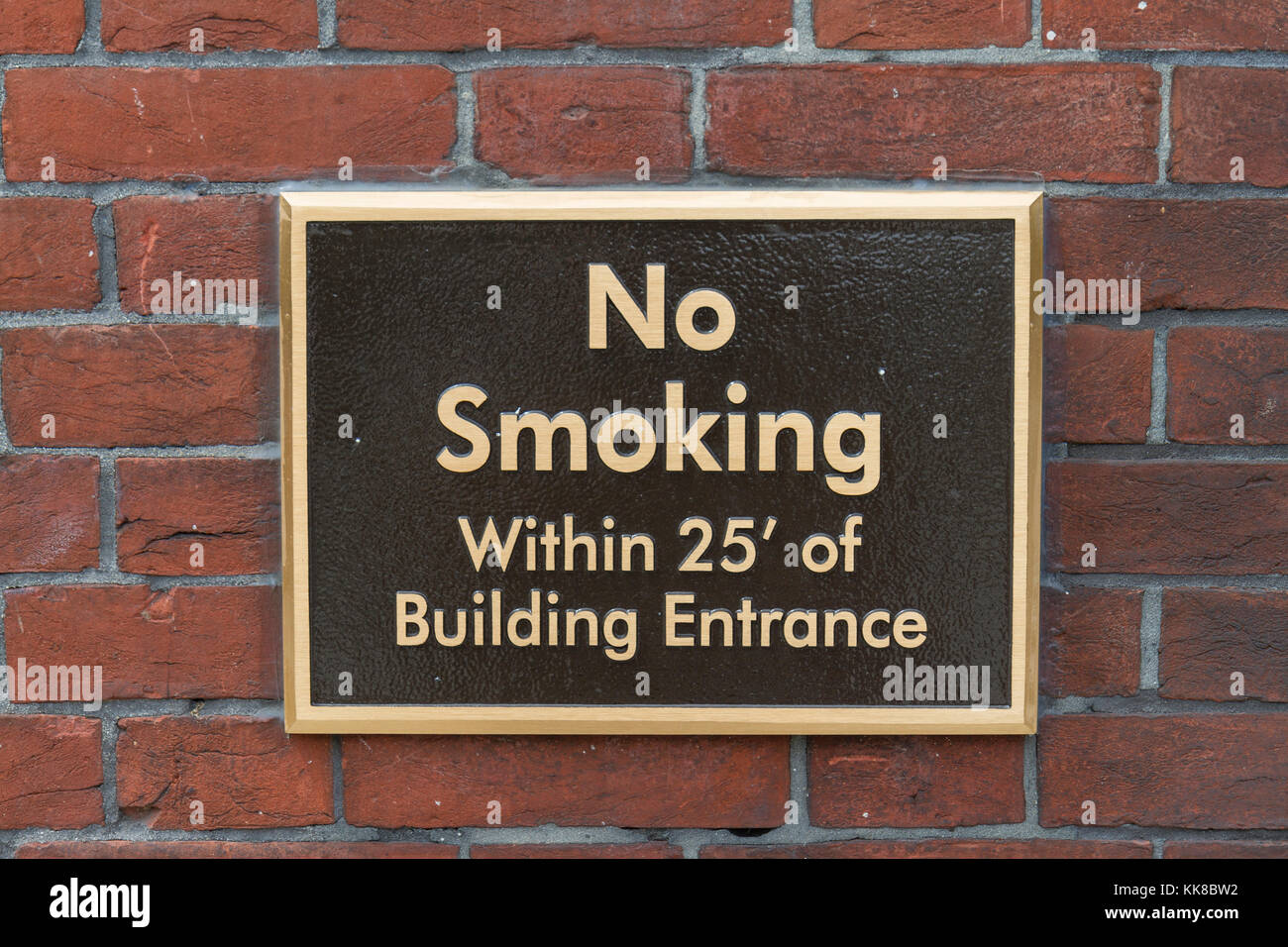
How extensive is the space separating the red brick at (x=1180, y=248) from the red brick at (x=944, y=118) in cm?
3

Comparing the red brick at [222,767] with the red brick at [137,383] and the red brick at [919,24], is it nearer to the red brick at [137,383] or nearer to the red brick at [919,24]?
the red brick at [137,383]

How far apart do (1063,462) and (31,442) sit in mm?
850

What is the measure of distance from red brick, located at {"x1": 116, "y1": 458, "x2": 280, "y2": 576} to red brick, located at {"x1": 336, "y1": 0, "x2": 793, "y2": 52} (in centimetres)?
36

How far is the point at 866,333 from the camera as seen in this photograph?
2.30 feet

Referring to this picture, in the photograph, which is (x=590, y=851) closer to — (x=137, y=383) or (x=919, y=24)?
(x=137, y=383)

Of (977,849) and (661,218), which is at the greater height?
(661,218)

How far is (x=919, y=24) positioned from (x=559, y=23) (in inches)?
11.4

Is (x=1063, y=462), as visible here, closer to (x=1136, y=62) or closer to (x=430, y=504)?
(x=1136, y=62)

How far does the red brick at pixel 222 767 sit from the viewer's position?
0.74m

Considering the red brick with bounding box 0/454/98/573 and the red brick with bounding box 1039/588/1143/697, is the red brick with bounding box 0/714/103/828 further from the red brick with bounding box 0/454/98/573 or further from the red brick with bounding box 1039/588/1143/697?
the red brick with bounding box 1039/588/1143/697

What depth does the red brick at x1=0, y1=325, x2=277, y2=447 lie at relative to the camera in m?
0.72

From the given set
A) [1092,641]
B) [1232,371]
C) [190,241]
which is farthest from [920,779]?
[190,241]

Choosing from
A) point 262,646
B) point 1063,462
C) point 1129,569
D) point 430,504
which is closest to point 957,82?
point 1063,462

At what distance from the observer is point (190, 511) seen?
724 millimetres
